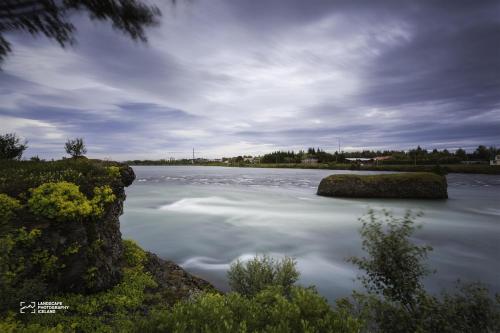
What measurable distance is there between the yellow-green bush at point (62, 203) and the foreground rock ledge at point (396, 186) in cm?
2549

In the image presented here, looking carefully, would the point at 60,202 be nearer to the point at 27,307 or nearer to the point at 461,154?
the point at 27,307

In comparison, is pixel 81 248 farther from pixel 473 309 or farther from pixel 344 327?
pixel 473 309

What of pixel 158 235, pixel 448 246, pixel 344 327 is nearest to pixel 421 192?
pixel 448 246

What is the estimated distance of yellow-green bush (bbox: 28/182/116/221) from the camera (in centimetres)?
621

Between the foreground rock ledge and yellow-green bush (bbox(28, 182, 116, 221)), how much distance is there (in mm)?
A: 25493

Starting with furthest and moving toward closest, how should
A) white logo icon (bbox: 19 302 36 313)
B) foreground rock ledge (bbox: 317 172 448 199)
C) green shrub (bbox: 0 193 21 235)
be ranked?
foreground rock ledge (bbox: 317 172 448 199) → green shrub (bbox: 0 193 21 235) → white logo icon (bbox: 19 302 36 313)

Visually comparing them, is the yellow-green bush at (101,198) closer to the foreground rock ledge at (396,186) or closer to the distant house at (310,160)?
the foreground rock ledge at (396,186)

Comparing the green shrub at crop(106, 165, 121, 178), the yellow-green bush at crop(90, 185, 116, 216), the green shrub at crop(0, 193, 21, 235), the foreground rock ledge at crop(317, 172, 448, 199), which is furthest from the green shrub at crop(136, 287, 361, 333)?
the foreground rock ledge at crop(317, 172, 448, 199)

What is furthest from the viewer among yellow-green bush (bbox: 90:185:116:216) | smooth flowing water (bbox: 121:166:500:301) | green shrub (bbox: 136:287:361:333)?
smooth flowing water (bbox: 121:166:500:301)

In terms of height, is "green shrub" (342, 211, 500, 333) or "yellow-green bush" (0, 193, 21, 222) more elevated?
"yellow-green bush" (0, 193, 21, 222)

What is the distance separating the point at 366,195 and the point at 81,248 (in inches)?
1044

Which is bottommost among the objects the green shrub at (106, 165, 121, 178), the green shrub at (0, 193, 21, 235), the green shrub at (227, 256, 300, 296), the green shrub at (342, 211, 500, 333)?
the green shrub at (227, 256, 300, 296)

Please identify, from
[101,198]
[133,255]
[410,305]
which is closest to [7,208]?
[101,198]

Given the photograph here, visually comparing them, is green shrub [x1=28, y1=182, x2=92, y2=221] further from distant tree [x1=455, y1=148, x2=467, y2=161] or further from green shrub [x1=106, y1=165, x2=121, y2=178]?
distant tree [x1=455, y1=148, x2=467, y2=161]
